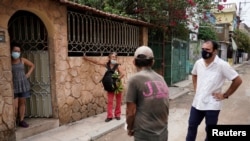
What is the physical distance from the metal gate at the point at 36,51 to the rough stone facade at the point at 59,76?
0.17 metres

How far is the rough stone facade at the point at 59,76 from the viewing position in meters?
4.08

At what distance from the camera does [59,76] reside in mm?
5094

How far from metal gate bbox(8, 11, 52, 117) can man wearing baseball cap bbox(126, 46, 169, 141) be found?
3186 mm

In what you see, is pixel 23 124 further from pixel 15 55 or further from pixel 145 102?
pixel 145 102

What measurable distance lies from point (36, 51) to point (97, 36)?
5.66ft

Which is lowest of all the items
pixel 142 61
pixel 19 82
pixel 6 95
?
pixel 6 95

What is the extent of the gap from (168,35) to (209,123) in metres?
7.74

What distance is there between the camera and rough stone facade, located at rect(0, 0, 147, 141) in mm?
4078

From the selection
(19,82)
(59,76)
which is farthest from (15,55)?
(59,76)

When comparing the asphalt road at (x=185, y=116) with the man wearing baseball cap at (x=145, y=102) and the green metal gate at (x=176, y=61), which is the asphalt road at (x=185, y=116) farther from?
the man wearing baseball cap at (x=145, y=102)

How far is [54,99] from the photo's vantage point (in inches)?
200

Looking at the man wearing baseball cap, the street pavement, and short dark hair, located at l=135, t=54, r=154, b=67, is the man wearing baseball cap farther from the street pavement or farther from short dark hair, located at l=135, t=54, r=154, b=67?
the street pavement

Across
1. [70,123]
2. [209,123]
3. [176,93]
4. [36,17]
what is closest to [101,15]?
[36,17]

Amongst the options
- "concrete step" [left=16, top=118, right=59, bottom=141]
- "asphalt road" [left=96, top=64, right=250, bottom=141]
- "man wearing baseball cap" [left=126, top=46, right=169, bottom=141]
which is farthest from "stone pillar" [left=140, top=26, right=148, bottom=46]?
"man wearing baseball cap" [left=126, top=46, right=169, bottom=141]
